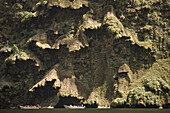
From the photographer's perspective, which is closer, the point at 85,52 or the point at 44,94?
the point at 85,52

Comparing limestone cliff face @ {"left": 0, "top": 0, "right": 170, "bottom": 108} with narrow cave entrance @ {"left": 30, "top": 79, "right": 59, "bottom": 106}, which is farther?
narrow cave entrance @ {"left": 30, "top": 79, "right": 59, "bottom": 106}

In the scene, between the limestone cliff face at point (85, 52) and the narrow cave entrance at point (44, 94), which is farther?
the narrow cave entrance at point (44, 94)

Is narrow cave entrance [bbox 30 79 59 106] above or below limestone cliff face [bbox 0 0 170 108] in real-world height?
below

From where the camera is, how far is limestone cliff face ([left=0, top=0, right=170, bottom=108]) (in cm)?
7644

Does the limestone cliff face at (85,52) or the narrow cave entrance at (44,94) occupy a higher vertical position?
the limestone cliff face at (85,52)

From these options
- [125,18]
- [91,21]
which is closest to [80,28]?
[91,21]

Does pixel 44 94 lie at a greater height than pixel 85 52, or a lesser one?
lesser

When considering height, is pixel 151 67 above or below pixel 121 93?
above

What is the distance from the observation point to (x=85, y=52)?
260ft

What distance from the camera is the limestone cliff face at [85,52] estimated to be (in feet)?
251

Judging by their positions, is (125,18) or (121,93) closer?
(121,93)

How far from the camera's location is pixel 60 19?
82.3m

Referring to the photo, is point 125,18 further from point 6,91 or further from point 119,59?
point 6,91

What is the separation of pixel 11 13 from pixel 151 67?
102 feet
